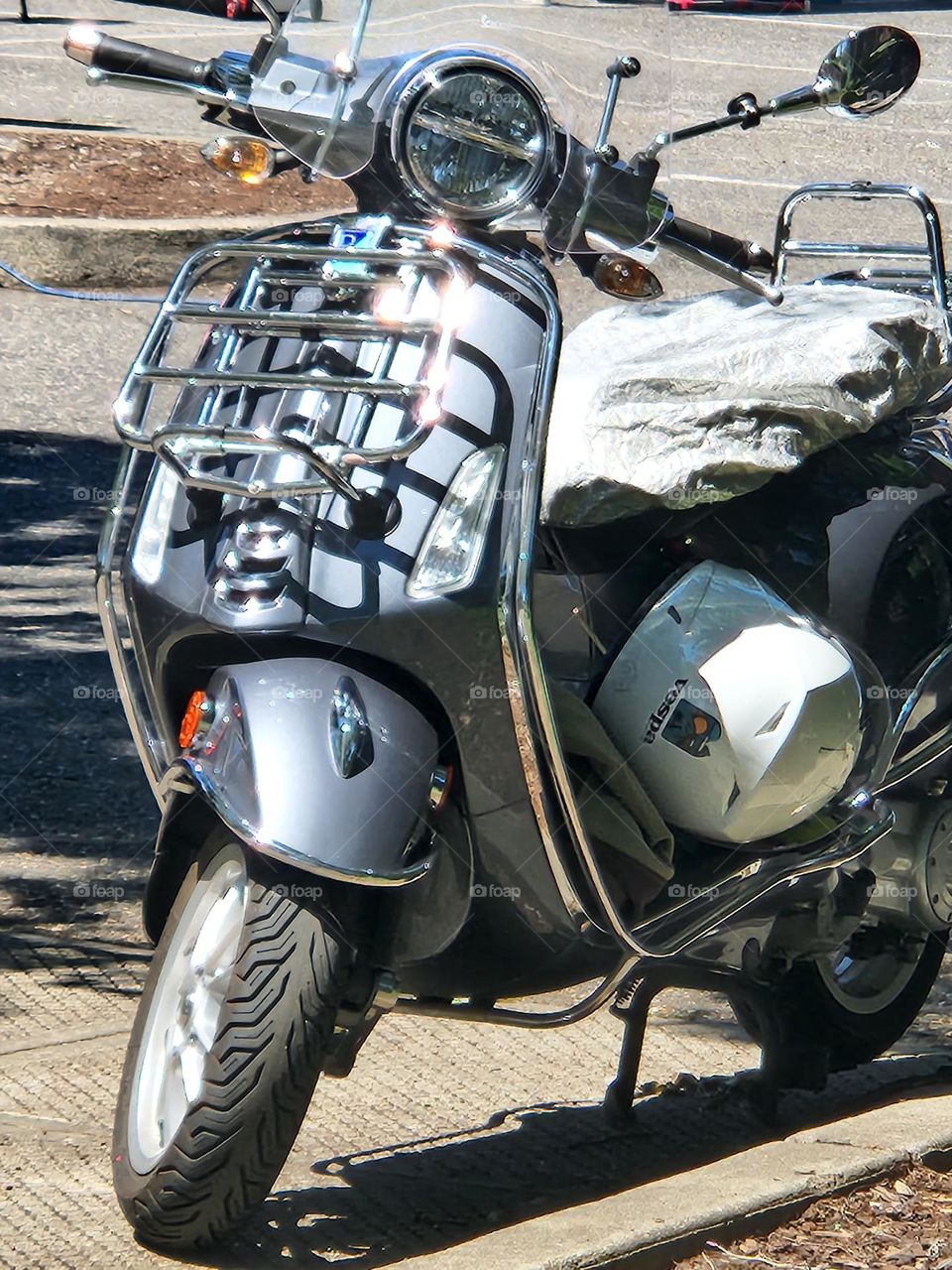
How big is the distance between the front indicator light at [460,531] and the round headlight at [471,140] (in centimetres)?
38

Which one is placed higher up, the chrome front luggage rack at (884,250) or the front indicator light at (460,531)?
the chrome front luggage rack at (884,250)

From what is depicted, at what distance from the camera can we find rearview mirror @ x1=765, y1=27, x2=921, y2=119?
2844mm

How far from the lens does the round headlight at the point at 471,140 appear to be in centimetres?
272

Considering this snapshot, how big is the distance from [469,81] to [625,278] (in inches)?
14.5

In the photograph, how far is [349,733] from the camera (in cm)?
255

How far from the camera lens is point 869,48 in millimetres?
2848

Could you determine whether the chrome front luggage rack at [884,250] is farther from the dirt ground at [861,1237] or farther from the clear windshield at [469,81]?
the dirt ground at [861,1237]

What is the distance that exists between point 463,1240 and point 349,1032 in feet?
1.33

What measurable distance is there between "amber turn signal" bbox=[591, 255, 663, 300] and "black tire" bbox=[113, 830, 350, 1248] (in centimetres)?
103

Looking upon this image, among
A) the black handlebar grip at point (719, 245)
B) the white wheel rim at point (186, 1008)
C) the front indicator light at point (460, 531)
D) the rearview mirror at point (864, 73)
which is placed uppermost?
the rearview mirror at point (864, 73)

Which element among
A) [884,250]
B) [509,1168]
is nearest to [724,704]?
[509,1168]

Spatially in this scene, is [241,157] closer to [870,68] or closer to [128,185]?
[870,68]

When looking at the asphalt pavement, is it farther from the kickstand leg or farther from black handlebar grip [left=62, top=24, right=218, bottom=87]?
black handlebar grip [left=62, top=24, right=218, bottom=87]

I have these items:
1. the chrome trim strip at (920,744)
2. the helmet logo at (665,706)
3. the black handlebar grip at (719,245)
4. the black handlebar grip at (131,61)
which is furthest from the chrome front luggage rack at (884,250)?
the black handlebar grip at (131,61)
